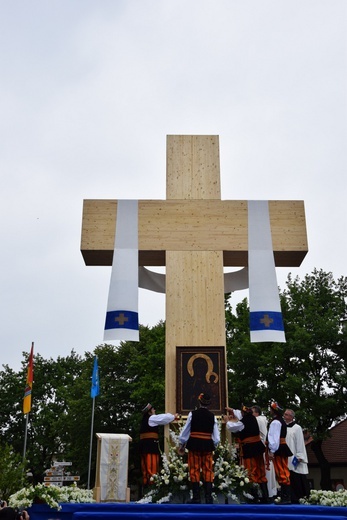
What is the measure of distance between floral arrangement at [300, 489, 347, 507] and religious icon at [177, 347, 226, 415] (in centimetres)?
218

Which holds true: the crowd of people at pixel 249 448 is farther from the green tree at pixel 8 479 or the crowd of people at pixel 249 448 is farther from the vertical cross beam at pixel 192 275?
the green tree at pixel 8 479

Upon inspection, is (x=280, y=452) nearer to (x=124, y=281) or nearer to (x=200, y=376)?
(x=200, y=376)

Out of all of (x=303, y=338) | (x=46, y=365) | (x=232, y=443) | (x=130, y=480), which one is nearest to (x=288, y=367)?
(x=303, y=338)

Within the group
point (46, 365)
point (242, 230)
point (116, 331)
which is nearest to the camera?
point (116, 331)

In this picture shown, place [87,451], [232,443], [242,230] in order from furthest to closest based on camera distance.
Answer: [87,451] → [242,230] → [232,443]

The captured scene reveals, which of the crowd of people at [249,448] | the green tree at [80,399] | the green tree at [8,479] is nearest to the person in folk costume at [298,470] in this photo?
the crowd of people at [249,448]

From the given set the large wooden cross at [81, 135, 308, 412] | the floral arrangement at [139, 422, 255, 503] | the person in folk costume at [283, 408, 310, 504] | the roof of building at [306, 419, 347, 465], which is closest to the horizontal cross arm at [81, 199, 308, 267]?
the large wooden cross at [81, 135, 308, 412]

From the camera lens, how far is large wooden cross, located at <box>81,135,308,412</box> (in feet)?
35.2

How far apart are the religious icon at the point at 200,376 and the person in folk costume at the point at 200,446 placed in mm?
1299

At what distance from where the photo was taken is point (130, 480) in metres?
30.5

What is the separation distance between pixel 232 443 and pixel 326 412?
1383 centimetres

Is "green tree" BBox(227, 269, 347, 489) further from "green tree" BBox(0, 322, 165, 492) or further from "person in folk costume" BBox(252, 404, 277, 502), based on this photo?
"person in folk costume" BBox(252, 404, 277, 502)

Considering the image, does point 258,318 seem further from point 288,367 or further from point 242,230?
point 288,367

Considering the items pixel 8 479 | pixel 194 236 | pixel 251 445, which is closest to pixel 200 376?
pixel 251 445
